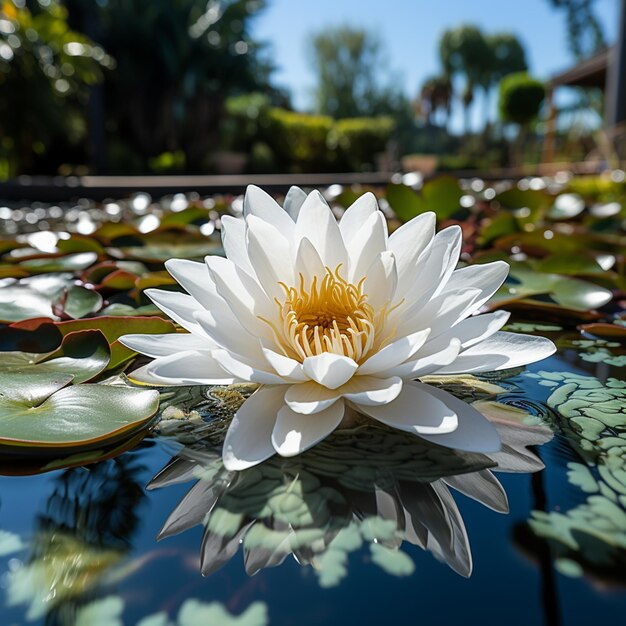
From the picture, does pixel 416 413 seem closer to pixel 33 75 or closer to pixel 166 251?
pixel 166 251

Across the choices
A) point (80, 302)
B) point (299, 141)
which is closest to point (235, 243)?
point (80, 302)

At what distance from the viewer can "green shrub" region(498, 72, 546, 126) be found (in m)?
12.4

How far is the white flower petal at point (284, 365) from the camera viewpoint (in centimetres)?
43

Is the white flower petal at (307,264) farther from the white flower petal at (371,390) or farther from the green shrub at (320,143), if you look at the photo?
the green shrub at (320,143)

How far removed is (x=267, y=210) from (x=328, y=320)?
0.47 feet

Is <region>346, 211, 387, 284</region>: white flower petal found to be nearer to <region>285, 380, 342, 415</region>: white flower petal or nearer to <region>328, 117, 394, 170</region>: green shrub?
<region>285, 380, 342, 415</region>: white flower petal

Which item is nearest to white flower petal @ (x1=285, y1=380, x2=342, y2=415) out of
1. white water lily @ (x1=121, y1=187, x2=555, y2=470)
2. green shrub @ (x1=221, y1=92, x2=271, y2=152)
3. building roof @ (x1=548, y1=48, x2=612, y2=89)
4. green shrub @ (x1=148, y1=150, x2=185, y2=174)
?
white water lily @ (x1=121, y1=187, x2=555, y2=470)

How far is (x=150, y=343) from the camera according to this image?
51cm

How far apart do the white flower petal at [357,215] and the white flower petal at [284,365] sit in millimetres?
179

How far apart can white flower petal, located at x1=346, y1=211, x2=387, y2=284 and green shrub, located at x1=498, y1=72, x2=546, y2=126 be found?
43.9 ft

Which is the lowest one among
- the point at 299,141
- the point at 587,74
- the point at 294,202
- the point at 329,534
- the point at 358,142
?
the point at 329,534

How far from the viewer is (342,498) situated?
0.40 meters

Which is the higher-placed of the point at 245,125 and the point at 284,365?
the point at 245,125

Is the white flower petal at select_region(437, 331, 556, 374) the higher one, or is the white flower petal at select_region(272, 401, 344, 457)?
the white flower petal at select_region(437, 331, 556, 374)
